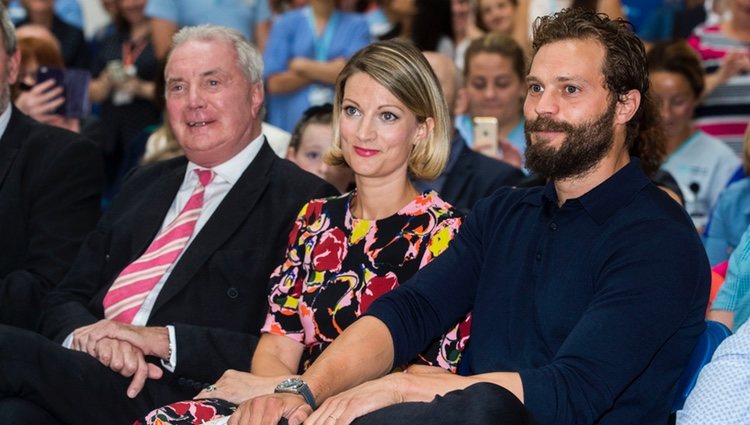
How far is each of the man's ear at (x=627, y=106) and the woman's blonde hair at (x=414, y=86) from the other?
2.21 ft

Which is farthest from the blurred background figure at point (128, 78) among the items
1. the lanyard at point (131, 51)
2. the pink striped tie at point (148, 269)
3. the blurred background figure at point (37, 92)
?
the pink striped tie at point (148, 269)

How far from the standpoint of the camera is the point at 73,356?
3496 mm

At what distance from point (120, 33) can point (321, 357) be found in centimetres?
510

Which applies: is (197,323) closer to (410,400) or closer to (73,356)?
(73,356)

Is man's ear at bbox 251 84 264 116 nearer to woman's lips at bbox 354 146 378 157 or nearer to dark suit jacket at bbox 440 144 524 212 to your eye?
woman's lips at bbox 354 146 378 157

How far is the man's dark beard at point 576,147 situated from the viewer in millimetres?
3074

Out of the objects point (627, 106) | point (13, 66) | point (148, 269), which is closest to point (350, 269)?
point (148, 269)

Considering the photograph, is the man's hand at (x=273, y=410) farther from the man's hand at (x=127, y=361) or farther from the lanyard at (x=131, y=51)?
the lanyard at (x=131, y=51)

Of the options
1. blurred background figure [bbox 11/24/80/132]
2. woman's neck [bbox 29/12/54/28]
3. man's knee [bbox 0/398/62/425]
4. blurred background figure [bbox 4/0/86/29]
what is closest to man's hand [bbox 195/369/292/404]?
man's knee [bbox 0/398/62/425]

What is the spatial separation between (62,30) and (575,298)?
19.3ft

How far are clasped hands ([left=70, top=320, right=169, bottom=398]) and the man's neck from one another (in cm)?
133

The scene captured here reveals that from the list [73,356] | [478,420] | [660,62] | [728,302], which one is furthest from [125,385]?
[660,62]

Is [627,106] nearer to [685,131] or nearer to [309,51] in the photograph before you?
→ [685,131]

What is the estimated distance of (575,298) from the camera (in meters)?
2.98
